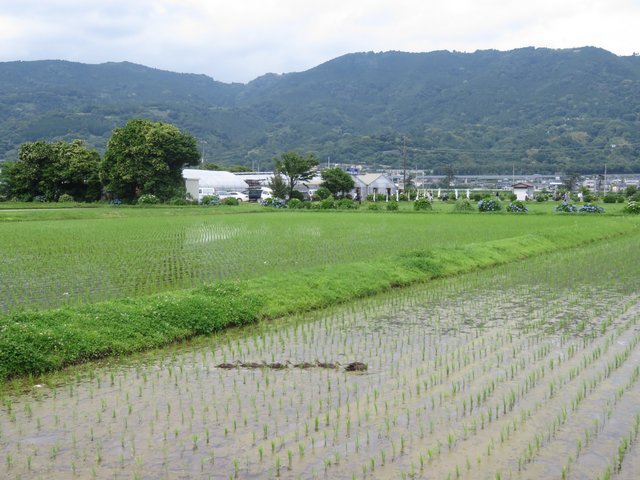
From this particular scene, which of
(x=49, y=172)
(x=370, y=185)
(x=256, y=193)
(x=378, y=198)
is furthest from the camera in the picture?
(x=370, y=185)

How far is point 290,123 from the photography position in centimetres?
16162

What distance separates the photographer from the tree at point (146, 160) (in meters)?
44.7

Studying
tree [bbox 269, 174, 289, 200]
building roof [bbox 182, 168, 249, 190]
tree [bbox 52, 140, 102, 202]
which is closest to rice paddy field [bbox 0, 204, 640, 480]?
tree [bbox 52, 140, 102, 202]

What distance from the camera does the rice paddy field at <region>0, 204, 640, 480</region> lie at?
4617 millimetres

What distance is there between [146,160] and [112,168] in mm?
2423

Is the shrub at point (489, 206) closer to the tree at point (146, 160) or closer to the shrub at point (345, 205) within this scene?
the shrub at point (345, 205)

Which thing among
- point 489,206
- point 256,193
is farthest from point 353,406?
point 256,193

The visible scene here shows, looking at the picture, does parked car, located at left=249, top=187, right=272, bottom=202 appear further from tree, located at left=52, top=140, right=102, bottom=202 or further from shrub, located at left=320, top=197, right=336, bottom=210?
shrub, located at left=320, top=197, right=336, bottom=210

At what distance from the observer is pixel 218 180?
6356 centimetres

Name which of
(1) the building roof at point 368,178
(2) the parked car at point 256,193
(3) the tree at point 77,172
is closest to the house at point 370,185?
(1) the building roof at point 368,178

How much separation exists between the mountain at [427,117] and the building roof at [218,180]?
119 feet

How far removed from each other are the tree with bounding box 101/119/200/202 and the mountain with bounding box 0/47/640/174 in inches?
2108

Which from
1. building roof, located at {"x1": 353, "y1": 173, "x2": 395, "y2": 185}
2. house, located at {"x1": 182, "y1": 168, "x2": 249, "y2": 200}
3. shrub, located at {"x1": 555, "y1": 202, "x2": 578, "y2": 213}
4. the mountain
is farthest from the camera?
the mountain

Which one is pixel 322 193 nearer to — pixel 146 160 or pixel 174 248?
pixel 146 160
